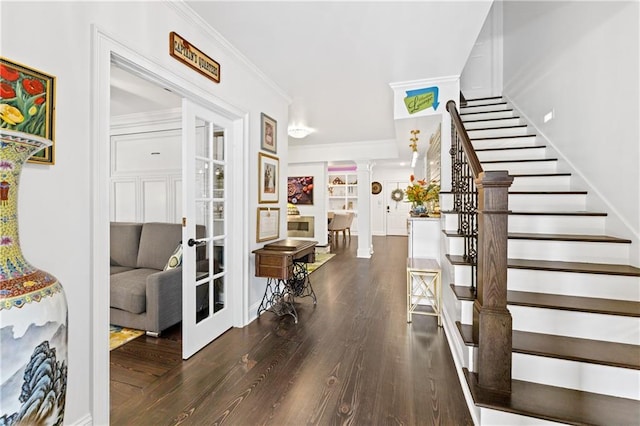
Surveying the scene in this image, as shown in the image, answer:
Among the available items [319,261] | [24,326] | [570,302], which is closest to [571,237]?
[570,302]

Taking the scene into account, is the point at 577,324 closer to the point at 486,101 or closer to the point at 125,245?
the point at 486,101

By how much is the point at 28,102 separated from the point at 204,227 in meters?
1.46

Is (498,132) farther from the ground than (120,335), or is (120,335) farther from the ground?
(498,132)

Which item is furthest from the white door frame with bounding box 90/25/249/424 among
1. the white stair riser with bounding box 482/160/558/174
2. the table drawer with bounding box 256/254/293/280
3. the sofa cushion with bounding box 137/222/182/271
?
the white stair riser with bounding box 482/160/558/174

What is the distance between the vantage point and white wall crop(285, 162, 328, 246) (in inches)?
287

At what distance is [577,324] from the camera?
1701 millimetres

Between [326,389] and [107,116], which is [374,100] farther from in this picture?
[326,389]

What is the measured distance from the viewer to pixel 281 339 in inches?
→ 101

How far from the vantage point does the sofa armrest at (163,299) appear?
2588mm

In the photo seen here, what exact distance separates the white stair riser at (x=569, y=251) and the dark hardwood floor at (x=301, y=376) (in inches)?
39.1

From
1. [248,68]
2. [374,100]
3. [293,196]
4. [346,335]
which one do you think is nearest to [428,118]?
[374,100]

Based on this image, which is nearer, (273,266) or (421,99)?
(273,266)

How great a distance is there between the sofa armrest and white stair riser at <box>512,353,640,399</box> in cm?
269

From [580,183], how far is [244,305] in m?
3.24
